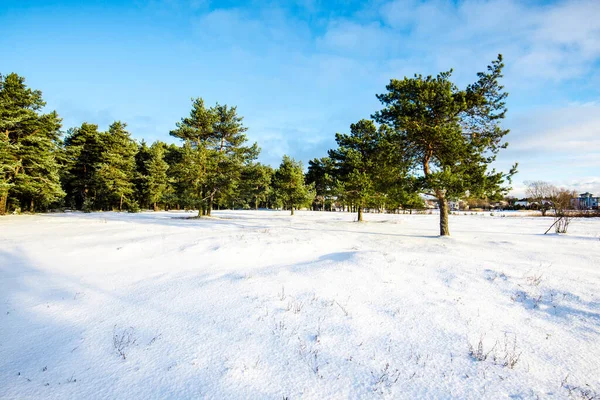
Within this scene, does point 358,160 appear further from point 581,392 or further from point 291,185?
point 581,392

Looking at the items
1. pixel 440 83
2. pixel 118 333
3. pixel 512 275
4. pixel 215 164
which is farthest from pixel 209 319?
pixel 215 164

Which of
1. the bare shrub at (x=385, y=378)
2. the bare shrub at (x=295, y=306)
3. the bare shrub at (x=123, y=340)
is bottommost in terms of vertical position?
the bare shrub at (x=123, y=340)

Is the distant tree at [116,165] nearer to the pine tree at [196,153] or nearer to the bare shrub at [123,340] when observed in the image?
the pine tree at [196,153]

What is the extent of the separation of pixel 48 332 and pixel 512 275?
10380 mm

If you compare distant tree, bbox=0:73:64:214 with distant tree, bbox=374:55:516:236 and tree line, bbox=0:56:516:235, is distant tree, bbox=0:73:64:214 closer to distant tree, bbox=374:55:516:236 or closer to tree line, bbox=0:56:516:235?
tree line, bbox=0:56:516:235

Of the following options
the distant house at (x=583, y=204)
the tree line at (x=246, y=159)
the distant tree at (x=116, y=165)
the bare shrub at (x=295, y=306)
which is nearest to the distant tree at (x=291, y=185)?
the tree line at (x=246, y=159)

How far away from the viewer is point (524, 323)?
4566 millimetres

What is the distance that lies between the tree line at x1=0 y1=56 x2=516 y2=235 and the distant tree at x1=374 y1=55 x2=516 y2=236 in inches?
2.2

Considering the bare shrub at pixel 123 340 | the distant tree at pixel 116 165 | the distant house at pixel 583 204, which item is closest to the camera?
the bare shrub at pixel 123 340

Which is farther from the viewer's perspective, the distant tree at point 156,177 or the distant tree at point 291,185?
the distant tree at point 156,177

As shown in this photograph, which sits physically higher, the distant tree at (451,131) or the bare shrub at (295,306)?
the distant tree at (451,131)

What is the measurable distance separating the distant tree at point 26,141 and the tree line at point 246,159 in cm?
11

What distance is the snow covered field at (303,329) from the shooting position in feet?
10.2

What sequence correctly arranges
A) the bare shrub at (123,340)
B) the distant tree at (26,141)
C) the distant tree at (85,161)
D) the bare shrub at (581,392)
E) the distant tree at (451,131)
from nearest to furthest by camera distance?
1. the bare shrub at (581,392)
2. the bare shrub at (123,340)
3. the distant tree at (451,131)
4. the distant tree at (26,141)
5. the distant tree at (85,161)
